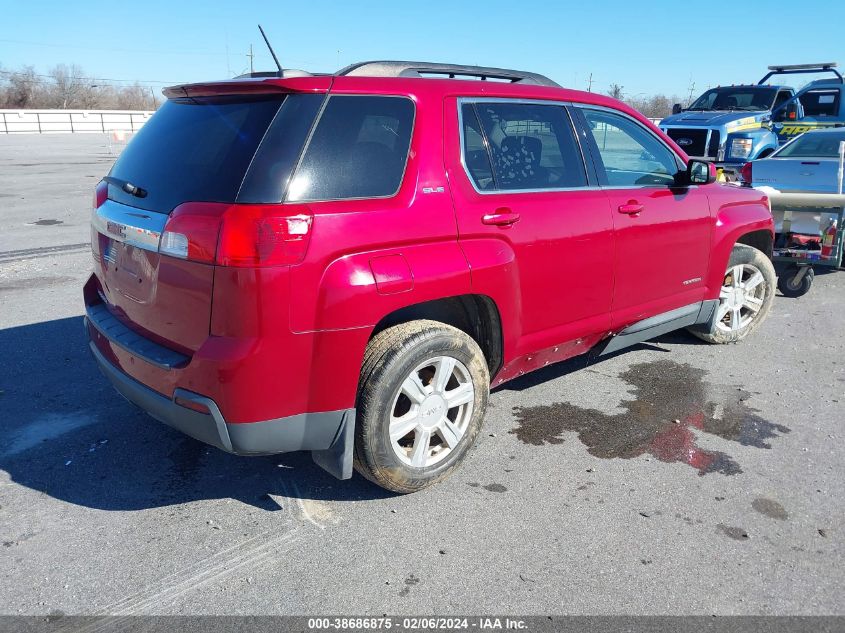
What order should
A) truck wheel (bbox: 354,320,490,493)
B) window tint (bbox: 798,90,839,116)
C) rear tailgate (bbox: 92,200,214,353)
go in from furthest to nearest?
window tint (bbox: 798,90,839,116) < truck wheel (bbox: 354,320,490,493) < rear tailgate (bbox: 92,200,214,353)

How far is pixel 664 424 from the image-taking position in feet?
14.0

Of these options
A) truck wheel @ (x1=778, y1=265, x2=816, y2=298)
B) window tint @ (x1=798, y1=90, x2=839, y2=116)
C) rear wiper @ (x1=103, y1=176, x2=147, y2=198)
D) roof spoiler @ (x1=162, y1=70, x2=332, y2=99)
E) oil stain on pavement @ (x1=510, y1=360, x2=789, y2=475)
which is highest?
window tint @ (x1=798, y1=90, x2=839, y2=116)

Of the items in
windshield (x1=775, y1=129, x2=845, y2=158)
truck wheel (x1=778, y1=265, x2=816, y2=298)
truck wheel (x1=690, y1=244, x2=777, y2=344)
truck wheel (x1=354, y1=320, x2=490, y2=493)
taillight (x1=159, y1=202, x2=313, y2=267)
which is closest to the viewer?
taillight (x1=159, y1=202, x2=313, y2=267)

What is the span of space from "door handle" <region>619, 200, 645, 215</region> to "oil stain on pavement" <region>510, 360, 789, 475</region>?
1.26 m

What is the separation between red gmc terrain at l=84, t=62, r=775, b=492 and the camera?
9.11 feet

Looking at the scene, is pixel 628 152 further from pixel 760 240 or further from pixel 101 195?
pixel 101 195

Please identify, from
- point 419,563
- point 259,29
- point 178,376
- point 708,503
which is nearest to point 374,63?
point 259,29

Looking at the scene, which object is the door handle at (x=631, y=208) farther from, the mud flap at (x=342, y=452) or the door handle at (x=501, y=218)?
the mud flap at (x=342, y=452)

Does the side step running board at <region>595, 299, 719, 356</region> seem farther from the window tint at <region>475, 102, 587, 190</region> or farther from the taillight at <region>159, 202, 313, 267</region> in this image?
the taillight at <region>159, 202, 313, 267</region>

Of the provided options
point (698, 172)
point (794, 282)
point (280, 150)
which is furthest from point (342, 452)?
point (794, 282)

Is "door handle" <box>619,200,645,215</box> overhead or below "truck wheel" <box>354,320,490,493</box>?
overhead

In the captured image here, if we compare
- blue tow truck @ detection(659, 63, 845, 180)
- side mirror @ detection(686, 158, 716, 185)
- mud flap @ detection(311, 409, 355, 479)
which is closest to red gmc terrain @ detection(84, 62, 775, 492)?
mud flap @ detection(311, 409, 355, 479)

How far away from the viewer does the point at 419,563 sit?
2.91m

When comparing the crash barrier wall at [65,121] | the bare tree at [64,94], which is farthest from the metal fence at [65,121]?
the bare tree at [64,94]
